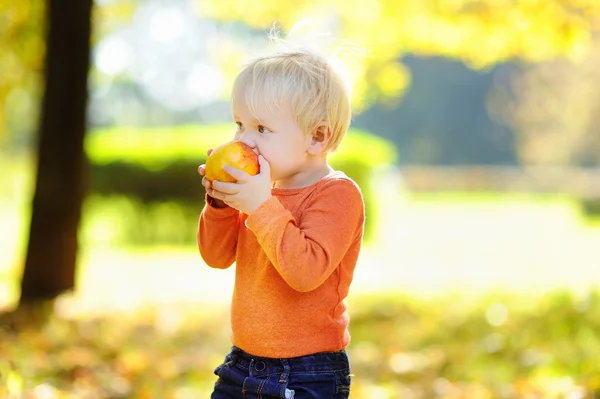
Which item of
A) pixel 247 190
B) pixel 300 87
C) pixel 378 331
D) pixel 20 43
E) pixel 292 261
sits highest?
pixel 20 43

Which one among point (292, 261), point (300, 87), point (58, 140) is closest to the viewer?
point (292, 261)

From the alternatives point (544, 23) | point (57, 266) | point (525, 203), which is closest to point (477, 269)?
point (544, 23)

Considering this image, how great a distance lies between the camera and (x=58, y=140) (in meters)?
7.16

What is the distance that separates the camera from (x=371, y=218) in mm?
14484

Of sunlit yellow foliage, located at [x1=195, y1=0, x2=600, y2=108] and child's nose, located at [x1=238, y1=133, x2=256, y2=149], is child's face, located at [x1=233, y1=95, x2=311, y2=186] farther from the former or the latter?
sunlit yellow foliage, located at [x1=195, y1=0, x2=600, y2=108]

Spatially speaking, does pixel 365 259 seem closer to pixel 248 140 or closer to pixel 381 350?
pixel 381 350

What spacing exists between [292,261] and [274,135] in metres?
0.37

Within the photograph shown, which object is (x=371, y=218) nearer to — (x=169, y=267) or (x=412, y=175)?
(x=169, y=267)

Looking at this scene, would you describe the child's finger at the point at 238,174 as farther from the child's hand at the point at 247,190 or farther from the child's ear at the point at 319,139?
the child's ear at the point at 319,139

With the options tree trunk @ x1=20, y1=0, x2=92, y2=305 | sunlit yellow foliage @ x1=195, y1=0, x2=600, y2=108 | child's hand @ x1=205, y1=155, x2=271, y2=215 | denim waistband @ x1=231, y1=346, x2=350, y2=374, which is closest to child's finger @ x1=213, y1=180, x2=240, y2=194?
child's hand @ x1=205, y1=155, x2=271, y2=215

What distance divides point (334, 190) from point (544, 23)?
18.9ft

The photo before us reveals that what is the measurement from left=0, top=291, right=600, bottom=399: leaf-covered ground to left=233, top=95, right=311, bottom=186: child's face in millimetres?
2047

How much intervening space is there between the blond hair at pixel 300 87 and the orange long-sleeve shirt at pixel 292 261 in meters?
0.18

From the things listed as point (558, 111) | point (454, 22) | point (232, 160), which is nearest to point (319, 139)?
point (232, 160)
